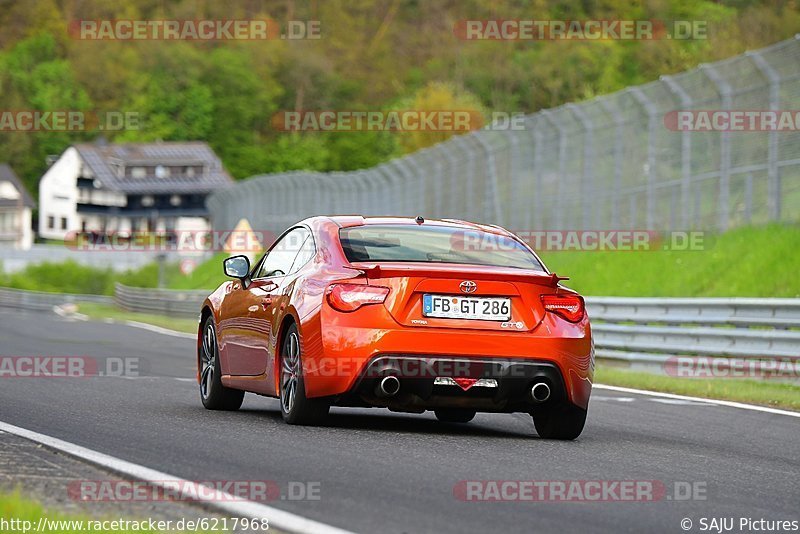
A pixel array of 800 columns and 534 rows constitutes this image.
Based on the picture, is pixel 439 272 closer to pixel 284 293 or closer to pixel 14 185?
pixel 284 293

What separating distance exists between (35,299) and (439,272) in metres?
69.0

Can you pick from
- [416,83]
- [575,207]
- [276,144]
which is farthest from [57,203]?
[575,207]

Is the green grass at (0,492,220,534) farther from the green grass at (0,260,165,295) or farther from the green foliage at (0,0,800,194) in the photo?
the green foliage at (0,0,800,194)

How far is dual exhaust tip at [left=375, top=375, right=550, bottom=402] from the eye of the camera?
9.77m

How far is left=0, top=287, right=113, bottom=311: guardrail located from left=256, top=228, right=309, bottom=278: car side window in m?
64.5

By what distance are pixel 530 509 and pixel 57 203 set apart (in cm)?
→ 14769

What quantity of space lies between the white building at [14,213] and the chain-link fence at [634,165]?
349ft

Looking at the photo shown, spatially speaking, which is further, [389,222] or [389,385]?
[389,222]

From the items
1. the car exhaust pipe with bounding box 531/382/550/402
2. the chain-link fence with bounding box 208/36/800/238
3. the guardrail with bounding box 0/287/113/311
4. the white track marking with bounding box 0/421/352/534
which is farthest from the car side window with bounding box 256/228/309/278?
the guardrail with bounding box 0/287/113/311

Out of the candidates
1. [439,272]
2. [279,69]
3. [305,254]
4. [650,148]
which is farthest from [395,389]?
[279,69]

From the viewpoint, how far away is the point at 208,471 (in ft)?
25.4

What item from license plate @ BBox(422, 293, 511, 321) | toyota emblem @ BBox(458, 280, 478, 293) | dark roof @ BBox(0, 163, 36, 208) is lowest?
license plate @ BBox(422, 293, 511, 321)

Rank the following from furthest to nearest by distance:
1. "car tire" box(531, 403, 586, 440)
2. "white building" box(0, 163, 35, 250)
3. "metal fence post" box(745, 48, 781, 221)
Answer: "white building" box(0, 163, 35, 250) < "metal fence post" box(745, 48, 781, 221) < "car tire" box(531, 403, 586, 440)

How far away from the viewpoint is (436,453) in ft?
29.2
